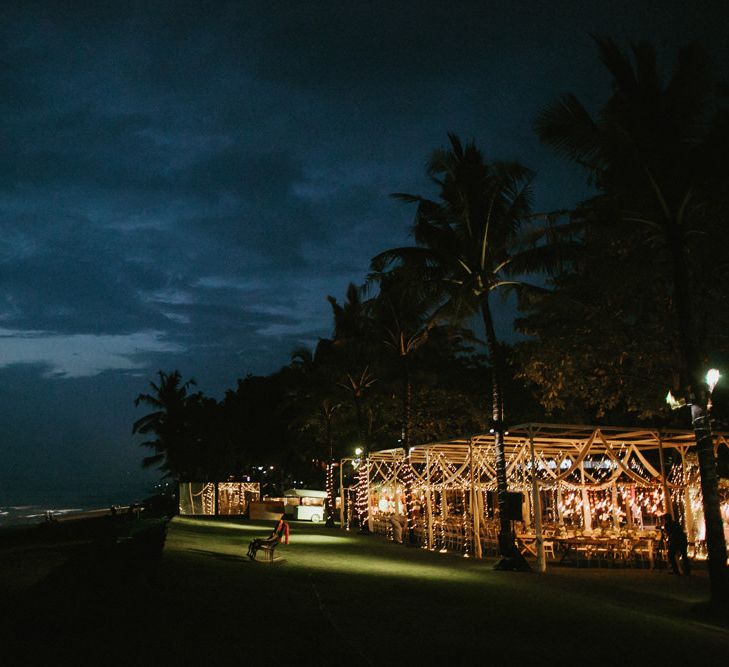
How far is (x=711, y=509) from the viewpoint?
37.4 feet

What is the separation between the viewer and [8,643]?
742 centimetres

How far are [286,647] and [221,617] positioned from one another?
1905mm

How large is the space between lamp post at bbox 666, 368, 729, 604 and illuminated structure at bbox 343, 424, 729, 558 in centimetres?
459

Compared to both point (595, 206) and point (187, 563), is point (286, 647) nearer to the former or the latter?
point (187, 563)

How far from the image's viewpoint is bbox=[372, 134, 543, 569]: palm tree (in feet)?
58.0

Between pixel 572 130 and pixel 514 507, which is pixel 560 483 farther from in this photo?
pixel 572 130

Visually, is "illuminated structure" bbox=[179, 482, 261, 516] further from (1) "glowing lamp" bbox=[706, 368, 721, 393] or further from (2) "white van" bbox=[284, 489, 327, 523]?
(1) "glowing lamp" bbox=[706, 368, 721, 393]

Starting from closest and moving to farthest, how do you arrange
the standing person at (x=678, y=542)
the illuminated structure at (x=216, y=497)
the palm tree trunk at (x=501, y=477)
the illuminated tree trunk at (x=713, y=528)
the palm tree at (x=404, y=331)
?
the illuminated tree trunk at (x=713, y=528)
the standing person at (x=678, y=542)
the palm tree trunk at (x=501, y=477)
the palm tree at (x=404, y=331)
the illuminated structure at (x=216, y=497)

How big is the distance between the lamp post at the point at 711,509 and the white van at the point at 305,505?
30.9 meters

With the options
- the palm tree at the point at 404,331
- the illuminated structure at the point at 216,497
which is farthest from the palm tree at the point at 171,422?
the palm tree at the point at 404,331

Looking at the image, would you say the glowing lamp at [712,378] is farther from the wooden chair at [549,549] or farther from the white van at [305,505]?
the white van at [305,505]

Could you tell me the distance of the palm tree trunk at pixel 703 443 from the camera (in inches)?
446

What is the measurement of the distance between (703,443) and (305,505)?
33.3 m

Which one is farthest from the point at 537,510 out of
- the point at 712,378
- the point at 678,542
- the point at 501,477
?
the point at 712,378
